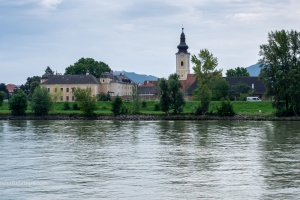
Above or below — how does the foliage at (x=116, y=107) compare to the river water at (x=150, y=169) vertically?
above

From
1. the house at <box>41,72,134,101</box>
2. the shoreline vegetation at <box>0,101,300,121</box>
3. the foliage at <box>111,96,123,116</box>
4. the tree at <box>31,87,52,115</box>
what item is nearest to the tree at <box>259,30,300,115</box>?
the shoreline vegetation at <box>0,101,300,121</box>

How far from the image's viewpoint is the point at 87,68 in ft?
500

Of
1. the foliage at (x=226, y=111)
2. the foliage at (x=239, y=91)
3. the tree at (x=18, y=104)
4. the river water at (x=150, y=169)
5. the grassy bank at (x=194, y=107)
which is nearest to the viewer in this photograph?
the river water at (x=150, y=169)

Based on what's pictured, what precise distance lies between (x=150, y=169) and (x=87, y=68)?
12711cm

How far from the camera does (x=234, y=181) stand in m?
23.3

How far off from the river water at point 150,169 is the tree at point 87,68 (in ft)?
366

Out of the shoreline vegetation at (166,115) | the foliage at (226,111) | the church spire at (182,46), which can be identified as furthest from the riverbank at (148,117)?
the church spire at (182,46)

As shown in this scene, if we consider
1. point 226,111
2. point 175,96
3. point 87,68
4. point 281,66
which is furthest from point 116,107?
point 87,68

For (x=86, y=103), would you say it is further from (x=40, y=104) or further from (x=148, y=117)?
(x=148, y=117)

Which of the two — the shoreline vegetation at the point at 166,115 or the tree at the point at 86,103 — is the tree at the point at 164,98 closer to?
the shoreline vegetation at the point at 166,115

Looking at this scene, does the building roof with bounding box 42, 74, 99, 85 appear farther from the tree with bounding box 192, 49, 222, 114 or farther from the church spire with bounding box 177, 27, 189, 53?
the tree with bounding box 192, 49, 222, 114

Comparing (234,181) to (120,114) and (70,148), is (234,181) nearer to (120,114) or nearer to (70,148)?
(70,148)

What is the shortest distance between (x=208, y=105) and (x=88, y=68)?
237ft

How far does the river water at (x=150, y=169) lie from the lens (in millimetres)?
21109
